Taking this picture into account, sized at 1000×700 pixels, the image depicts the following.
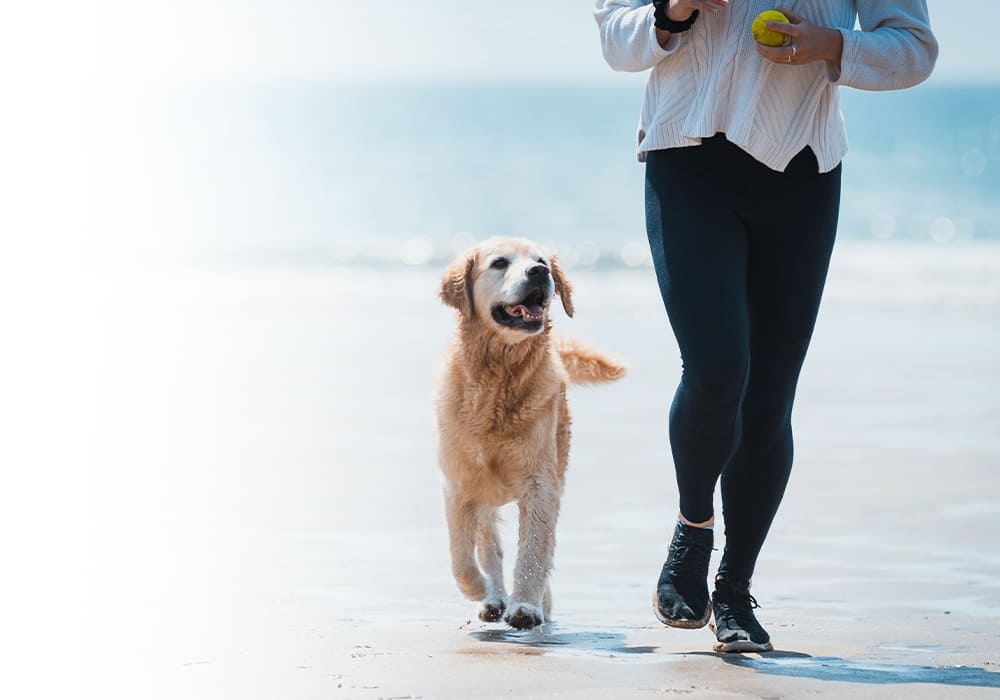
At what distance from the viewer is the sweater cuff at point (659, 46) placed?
311cm

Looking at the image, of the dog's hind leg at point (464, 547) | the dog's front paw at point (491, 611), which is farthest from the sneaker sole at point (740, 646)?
the dog's hind leg at point (464, 547)

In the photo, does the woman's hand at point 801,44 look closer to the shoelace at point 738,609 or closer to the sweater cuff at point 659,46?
the sweater cuff at point 659,46

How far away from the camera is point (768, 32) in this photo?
2963mm

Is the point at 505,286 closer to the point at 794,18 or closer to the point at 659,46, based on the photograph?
the point at 659,46

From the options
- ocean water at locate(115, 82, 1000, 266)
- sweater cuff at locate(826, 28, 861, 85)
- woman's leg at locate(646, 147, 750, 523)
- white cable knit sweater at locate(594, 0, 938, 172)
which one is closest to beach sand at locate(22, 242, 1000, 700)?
woman's leg at locate(646, 147, 750, 523)

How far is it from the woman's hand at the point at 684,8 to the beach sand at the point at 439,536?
58.6 inches

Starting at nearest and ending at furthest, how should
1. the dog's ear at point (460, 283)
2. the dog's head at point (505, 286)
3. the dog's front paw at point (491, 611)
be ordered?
the dog's front paw at point (491, 611), the dog's head at point (505, 286), the dog's ear at point (460, 283)

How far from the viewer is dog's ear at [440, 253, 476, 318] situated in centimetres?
457

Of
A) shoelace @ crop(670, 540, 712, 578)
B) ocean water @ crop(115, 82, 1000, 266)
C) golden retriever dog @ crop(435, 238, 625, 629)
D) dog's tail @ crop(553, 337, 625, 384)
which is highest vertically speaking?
ocean water @ crop(115, 82, 1000, 266)

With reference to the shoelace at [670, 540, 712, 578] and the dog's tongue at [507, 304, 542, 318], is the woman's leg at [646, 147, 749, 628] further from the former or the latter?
the dog's tongue at [507, 304, 542, 318]

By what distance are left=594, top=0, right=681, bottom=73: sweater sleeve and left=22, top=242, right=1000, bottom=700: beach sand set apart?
1.45 metres

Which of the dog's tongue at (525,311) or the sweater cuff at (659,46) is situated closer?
the sweater cuff at (659,46)

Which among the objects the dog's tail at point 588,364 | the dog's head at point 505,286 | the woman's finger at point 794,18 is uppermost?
the woman's finger at point 794,18

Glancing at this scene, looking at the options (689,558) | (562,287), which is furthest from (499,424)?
(689,558)
